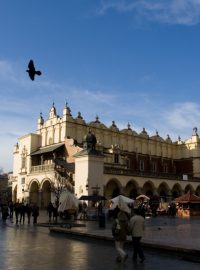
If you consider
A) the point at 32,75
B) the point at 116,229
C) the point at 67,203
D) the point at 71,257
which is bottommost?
the point at 71,257

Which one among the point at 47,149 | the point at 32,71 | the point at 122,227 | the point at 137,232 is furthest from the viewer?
the point at 47,149

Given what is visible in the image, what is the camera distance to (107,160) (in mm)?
54125

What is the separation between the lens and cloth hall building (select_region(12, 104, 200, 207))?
49.7 m

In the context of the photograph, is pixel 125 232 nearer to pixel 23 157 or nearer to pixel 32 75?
pixel 32 75

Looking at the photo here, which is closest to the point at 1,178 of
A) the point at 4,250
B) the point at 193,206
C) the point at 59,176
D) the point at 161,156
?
the point at 161,156

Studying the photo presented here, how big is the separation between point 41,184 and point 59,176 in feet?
17.3

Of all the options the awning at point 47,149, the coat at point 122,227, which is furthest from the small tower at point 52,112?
the coat at point 122,227

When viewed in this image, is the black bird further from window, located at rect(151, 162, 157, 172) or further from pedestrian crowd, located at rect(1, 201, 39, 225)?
window, located at rect(151, 162, 157, 172)

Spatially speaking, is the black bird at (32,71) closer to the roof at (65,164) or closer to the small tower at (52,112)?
the roof at (65,164)

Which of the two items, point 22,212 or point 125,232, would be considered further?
point 22,212

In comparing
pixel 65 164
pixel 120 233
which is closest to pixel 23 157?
pixel 65 164

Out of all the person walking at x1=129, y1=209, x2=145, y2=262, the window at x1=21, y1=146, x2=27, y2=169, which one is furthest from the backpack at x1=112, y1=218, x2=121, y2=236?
the window at x1=21, y1=146, x2=27, y2=169

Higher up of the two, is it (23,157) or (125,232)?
(23,157)

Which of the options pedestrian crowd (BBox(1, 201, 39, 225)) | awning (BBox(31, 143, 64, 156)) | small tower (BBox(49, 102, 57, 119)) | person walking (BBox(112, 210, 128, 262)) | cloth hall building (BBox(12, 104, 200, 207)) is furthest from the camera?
small tower (BBox(49, 102, 57, 119))
